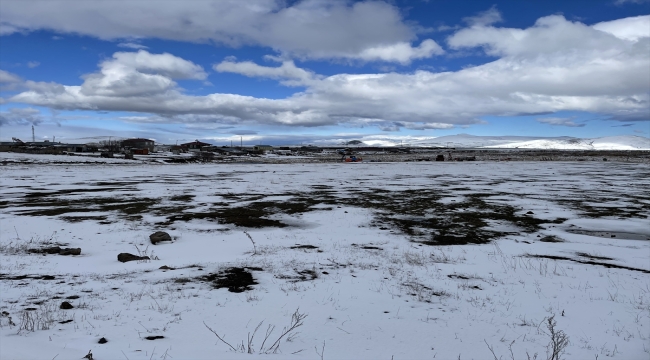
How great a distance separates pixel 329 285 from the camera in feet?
23.0

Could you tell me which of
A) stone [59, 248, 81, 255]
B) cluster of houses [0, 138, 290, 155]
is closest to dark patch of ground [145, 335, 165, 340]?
stone [59, 248, 81, 255]

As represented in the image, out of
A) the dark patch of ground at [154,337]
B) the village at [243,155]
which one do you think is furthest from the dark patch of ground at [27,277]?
the village at [243,155]

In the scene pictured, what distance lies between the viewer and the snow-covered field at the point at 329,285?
4910 millimetres

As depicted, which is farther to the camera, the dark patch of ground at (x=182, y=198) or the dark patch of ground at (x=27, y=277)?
the dark patch of ground at (x=182, y=198)

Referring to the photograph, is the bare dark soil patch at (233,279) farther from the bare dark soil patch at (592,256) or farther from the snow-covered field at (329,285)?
the bare dark soil patch at (592,256)

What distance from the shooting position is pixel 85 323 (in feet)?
17.1

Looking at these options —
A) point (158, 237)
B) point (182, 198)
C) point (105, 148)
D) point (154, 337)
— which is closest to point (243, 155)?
point (105, 148)

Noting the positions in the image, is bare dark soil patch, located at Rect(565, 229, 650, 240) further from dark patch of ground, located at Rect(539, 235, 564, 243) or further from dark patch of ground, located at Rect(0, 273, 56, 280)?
dark patch of ground, located at Rect(0, 273, 56, 280)

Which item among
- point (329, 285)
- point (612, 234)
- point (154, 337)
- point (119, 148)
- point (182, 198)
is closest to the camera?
point (154, 337)

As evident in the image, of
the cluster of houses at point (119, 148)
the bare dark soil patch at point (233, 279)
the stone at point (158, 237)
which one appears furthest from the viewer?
the cluster of houses at point (119, 148)

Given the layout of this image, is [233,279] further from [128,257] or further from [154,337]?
[128,257]

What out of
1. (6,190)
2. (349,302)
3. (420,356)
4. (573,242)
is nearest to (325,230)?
(349,302)

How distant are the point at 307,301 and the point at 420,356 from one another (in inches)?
82.2

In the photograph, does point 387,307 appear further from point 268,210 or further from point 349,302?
point 268,210
